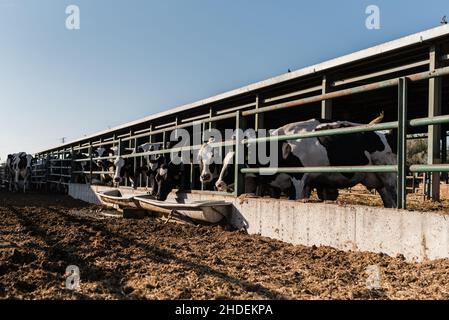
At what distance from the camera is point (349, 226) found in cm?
401

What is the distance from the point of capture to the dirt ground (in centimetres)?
273

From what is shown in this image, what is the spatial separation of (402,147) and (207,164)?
4.52 metres

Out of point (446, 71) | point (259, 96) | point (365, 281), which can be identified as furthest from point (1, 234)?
point (259, 96)

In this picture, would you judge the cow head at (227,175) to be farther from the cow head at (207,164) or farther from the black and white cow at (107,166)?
the black and white cow at (107,166)

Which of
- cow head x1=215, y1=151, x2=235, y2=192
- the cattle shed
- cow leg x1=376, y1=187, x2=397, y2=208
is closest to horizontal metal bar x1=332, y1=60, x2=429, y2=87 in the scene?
the cattle shed

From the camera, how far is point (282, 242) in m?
4.72

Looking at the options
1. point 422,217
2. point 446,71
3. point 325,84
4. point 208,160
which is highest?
point 325,84

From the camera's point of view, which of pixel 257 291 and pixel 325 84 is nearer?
pixel 257 291

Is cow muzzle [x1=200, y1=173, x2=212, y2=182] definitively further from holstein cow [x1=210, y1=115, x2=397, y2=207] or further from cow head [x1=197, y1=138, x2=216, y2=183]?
holstein cow [x1=210, y1=115, x2=397, y2=207]

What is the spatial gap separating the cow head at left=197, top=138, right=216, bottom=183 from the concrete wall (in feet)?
6.78

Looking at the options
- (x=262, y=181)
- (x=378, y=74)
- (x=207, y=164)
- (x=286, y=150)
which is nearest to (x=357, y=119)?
(x=378, y=74)

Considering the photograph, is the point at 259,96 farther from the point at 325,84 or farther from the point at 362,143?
the point at 362,143
